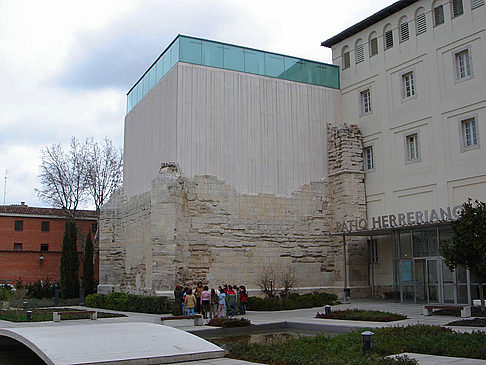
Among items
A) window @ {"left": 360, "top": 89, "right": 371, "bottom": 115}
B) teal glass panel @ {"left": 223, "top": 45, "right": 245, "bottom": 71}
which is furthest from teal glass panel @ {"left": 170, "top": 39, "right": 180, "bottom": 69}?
window @ {"left": 360, "top": 89, "right": 371, "bottom": 115}

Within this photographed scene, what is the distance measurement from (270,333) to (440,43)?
16.5 metres

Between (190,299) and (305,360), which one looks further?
(190,299)

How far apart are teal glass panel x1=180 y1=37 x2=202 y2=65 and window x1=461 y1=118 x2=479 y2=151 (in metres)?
13.0

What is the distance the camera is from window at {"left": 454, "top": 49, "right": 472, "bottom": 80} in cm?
2394

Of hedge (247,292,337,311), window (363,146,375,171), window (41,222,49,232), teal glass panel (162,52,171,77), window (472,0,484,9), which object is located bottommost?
hedge (247,292,337,311)

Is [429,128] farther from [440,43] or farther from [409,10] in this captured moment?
[409,10]

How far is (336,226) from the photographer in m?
28.5

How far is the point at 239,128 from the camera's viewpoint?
27109mm

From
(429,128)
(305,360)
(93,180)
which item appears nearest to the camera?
(305,360)

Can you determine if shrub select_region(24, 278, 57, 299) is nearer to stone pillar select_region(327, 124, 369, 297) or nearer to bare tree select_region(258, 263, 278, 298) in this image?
bare tree select_region(258, 263, 278, 298)

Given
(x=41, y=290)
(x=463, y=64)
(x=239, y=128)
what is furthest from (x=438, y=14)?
(x=41, y=290)

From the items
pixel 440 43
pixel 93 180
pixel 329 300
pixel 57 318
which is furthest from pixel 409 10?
pixel 93 180

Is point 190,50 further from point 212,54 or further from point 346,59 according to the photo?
point 346,59

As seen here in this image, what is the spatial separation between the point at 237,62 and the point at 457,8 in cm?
1083
